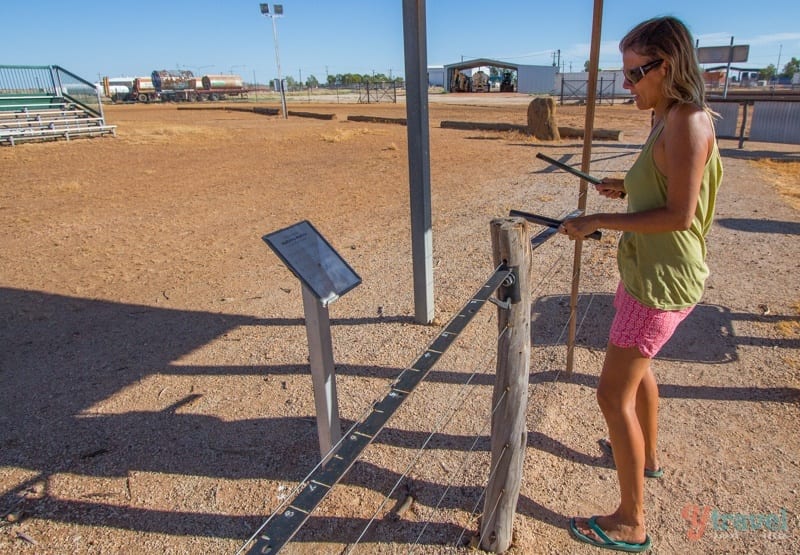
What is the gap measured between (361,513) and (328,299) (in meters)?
0.99

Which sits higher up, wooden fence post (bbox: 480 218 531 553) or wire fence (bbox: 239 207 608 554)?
wooden fence post (bbox: 480 218 531 553)

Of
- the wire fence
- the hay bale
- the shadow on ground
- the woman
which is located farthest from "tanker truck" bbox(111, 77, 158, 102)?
the woman

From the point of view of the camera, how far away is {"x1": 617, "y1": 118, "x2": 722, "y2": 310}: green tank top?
1.75 meters

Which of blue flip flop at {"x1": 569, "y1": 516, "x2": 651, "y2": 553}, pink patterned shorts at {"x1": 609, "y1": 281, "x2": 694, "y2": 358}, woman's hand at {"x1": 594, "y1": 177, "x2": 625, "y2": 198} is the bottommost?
blue flip flop at {"x1": 569, "y1": 516, "x2": 651, "y2": 553}

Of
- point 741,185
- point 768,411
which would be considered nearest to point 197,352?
point 768,411

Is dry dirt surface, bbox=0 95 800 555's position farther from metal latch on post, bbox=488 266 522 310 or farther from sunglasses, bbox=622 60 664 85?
sunglasses, bbox=622 60 664 85

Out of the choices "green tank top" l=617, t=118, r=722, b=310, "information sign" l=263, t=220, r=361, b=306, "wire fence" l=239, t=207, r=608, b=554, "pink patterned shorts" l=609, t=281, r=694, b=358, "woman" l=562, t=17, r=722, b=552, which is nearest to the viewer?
"woman" l=562, t=17, r=722, b=552

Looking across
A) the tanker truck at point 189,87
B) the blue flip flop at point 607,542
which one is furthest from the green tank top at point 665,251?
the tanker truck at point 189,87

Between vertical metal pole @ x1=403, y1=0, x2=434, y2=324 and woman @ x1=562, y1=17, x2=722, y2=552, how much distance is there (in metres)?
1.90

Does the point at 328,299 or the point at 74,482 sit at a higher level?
the point at 328,299

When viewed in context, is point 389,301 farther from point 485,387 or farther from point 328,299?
point 328,299

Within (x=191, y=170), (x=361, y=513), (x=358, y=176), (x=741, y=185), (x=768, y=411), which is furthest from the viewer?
(x=191, y=170)

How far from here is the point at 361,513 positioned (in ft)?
7.82

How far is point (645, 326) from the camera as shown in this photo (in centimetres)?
186
